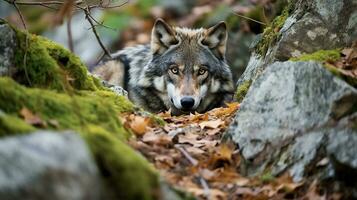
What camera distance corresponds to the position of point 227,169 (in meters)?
5.22

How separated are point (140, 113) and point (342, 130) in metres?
2.39

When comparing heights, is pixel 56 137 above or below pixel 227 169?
above

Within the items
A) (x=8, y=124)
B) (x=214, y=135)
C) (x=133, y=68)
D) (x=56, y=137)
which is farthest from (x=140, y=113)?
(x=133, y=68)

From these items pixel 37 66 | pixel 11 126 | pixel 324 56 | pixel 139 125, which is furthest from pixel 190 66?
pixel 11 126

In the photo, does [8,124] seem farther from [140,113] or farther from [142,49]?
[142,49]

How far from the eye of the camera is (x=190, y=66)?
988 cm

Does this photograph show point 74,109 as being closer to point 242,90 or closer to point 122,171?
point 122,171

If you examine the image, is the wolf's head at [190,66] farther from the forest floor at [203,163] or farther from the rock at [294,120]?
the rock at [294,120]

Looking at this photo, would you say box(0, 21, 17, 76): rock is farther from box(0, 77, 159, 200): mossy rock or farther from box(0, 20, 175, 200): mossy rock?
box(0, 77, 159, 200): mossy rock

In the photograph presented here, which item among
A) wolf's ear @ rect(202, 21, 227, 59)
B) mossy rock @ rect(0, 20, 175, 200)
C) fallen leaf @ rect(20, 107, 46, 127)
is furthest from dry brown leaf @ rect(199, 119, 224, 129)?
wolf's ear @ rect(202, 21, 227, 59)

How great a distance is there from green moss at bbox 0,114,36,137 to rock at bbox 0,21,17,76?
145 cm

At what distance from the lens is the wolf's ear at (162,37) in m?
10.1

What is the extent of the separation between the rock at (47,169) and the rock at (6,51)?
2299 mm

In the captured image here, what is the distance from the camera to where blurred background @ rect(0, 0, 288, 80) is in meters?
13.8
